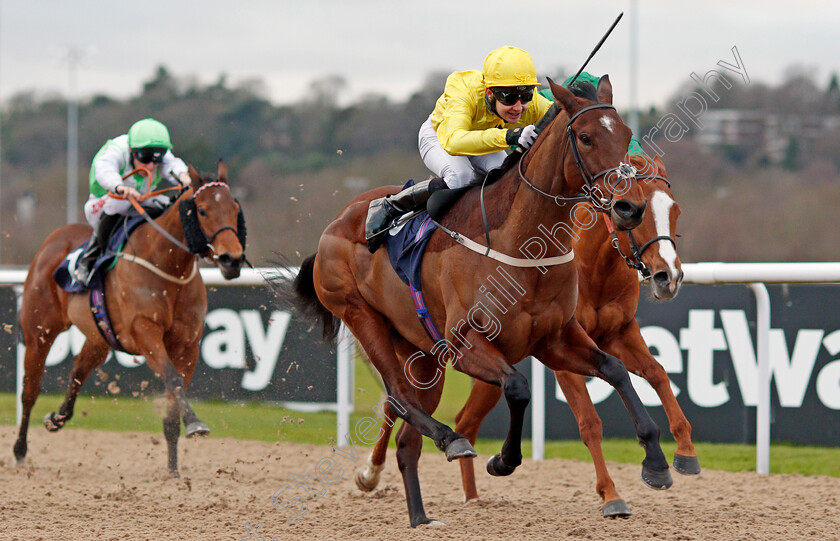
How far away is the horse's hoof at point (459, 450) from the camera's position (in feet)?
11.9

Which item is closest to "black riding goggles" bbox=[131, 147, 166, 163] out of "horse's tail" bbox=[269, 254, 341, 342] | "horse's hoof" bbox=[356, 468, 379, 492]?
"horse's tail" bbox=[269, 254, 341, 342]

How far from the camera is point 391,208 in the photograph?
13.8 ft

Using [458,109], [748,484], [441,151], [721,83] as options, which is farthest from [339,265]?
[748,484]

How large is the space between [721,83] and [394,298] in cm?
177

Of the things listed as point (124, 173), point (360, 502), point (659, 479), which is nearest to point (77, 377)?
point (124, 173)

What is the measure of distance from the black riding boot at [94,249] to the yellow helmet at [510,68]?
10.6 feet

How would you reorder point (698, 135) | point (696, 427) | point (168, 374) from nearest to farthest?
1. point (168, 374)
2. point (696, 427)
3. point (698, 135)

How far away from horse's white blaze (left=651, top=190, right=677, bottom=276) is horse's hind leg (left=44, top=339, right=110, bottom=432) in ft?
12.1

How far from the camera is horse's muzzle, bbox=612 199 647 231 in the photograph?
117 inches

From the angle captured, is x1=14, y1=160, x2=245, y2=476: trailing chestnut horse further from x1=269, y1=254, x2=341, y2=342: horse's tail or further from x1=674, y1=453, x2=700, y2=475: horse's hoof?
x1=674, y1=453, x2=700, y2=475: horse's hoof

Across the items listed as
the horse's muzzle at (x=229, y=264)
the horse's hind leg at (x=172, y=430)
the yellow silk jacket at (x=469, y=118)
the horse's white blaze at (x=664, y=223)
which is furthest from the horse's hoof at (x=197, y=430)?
the horse's white blaze at (x=664, y=223)

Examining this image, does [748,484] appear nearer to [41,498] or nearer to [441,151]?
[441,151]

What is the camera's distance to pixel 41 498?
497cm

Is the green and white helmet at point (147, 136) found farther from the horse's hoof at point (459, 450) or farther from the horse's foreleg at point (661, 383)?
the horse's hoof at point (459, 450)
